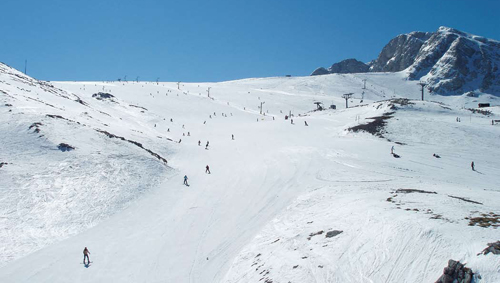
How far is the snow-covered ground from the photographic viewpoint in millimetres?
14070

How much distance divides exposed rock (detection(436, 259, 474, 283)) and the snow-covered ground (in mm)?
372

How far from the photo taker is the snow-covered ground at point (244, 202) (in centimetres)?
1407

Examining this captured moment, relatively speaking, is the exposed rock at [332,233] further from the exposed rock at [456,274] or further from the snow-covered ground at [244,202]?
the exposed rock at [456,274]

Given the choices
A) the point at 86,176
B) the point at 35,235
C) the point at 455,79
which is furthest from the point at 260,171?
the point at 455,79

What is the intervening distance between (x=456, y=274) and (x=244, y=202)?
57.6 ft

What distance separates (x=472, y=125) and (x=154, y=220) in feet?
167

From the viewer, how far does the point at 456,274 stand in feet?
34.1

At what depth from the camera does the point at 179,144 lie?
4803 cm

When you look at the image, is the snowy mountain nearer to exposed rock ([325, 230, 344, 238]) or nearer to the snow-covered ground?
the snow-covered ground

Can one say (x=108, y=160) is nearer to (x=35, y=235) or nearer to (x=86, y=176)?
(x=86, y=176)

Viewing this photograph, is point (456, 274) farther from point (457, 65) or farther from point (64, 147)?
point (457, 65)

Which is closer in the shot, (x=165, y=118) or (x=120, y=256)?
(x=120, y=256)

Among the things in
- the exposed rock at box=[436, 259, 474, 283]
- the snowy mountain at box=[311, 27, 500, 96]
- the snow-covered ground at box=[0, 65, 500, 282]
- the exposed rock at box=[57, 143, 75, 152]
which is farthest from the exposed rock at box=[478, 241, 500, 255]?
the snowy mountain at box=[311, 27, 500, 96]

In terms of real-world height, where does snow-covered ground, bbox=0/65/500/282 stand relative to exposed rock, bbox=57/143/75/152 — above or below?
below
